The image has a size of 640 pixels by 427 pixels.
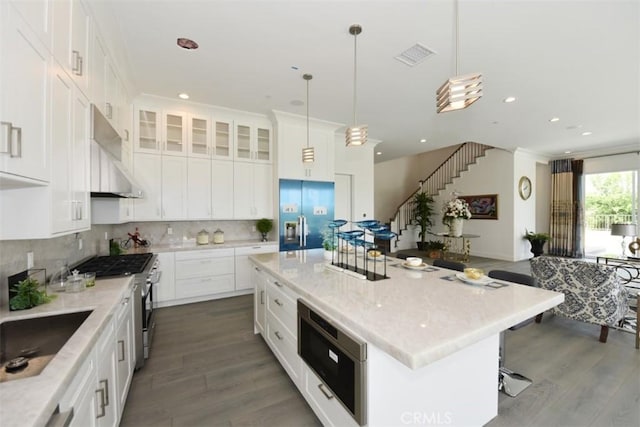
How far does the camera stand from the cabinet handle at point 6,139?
38.7 inches

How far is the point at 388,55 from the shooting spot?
2.84m

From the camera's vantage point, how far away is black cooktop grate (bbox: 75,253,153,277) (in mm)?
2245

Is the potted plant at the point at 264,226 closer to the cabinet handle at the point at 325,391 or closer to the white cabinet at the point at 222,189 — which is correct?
the white cabinet at the point at 222,189

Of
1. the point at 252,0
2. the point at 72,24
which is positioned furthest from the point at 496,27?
the point at 72,24

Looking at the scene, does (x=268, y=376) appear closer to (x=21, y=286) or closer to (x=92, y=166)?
(x=21, y=286)

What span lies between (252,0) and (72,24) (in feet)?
4.05

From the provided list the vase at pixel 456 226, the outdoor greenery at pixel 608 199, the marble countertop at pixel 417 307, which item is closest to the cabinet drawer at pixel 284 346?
the marble countertop at pixel 417 307

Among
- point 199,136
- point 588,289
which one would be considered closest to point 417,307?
point 588,289

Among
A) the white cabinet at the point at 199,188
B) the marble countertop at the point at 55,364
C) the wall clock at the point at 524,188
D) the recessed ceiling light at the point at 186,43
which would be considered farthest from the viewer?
the wall clock at the point at 524,188

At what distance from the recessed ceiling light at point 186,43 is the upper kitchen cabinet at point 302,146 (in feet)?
5.90

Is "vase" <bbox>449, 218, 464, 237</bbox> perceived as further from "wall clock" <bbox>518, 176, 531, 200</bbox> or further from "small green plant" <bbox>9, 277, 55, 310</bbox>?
"small green plant" <bbox>9, 277, 55, 310</bbox>

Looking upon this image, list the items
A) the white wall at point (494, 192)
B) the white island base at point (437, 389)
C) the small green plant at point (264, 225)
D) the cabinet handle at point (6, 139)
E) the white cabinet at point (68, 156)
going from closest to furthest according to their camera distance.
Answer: the cabinet handle at point (6, 139) → the white island base at point (437, 389) → the white cabinet at point (68, 156) → the small green plant at point (264, 225) → the white wall at point (494, 192)

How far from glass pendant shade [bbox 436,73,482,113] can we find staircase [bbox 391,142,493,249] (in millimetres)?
6885

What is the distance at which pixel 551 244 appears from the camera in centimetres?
786
